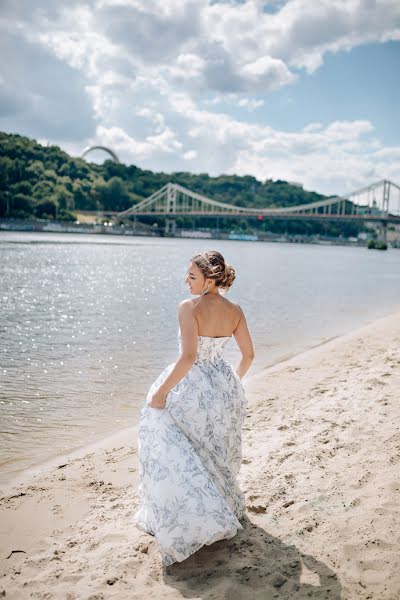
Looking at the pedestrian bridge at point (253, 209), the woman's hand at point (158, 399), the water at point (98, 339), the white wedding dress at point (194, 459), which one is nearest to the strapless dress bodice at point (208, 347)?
the white wedding dress at point (194, 459)

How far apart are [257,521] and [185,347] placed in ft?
3.76

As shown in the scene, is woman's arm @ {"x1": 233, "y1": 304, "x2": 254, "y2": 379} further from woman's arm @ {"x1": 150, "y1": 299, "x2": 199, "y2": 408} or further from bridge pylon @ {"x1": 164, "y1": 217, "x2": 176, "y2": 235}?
bridge pylon @ {"x1": 164, "y1": 217, "x2": 176, "y2": 235}

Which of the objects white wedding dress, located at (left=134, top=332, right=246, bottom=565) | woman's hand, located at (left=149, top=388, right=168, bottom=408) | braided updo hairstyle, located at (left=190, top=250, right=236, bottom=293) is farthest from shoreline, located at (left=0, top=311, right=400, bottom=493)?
braided updo hairstyle, located at (left=190, top=250, right=236, bottom=293)

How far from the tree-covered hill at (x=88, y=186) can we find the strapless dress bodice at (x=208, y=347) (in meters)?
87.1

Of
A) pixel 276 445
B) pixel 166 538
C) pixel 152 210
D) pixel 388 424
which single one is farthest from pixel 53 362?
pixel 152 210

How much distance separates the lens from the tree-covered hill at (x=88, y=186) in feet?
291

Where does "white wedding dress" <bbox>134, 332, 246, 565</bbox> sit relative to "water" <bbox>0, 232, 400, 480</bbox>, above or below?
above

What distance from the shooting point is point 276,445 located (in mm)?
4191

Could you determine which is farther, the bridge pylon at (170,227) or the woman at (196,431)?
the bridge pylon at (170,227)

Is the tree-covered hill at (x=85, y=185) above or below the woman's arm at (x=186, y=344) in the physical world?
above

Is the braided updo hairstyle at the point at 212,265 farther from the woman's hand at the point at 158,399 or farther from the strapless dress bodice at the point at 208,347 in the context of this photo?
the woman's hand at the point at 158,399

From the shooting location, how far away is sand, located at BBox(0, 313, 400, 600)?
252 centimetres

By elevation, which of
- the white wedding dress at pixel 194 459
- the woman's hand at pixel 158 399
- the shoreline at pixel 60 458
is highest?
the woman's hand at pixel 158 399

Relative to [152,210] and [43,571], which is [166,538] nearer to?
[43,571]
